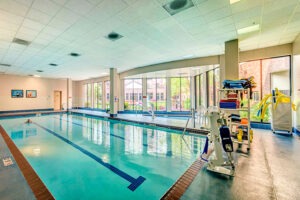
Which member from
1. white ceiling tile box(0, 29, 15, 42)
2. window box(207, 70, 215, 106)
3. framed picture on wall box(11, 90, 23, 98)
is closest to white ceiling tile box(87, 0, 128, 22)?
white ceiling tile box(0, 29, 15, 42)

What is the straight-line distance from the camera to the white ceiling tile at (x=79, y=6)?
285 cm

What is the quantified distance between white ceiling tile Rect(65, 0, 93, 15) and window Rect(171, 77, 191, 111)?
8.34 metres

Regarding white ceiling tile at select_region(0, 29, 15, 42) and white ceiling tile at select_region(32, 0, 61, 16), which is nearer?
white ceiling tile at select_region(32, 0, 61, 16)

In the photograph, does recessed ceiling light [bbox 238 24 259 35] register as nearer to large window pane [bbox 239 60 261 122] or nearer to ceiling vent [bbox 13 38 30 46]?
large window pane [bbox 239 60 261 122]

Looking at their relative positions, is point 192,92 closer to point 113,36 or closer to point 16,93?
point 113,36

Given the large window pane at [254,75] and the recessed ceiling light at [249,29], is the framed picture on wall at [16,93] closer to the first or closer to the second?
the recessed ceiling light at [249,29]

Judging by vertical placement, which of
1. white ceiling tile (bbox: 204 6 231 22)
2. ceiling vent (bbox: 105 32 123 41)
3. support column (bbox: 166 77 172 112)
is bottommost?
support column (bbox: 166 77 172 112)

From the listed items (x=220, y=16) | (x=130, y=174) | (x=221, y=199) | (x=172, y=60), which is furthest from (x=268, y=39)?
(x=130, y=174)

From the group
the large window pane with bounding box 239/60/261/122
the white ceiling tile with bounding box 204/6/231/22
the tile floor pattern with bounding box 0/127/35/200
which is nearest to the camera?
the tile floor pattern with bounding box 0/127/35/200

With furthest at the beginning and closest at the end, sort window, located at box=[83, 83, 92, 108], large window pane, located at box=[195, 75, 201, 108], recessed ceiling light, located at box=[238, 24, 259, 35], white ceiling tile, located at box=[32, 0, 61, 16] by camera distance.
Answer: window, located at box=[83, 83, 92, 108], large window pane, located at box=[195, 75, 201, 108], recessed ceiling light, located at box=[238, 24, 259, 35], white ceiling tile, located at box=[32, 0, 61, 16]

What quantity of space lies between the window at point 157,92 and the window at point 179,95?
0.80 m

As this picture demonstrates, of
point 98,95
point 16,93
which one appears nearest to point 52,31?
point 98,95

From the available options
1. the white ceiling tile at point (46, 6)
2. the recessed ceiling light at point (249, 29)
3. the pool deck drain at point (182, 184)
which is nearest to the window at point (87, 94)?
the white ceiling tile at point (46, 6)

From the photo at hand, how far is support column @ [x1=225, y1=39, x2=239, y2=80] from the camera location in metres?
4.67
